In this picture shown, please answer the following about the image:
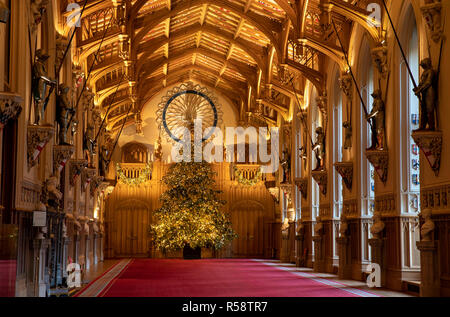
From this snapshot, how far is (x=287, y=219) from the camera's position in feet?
81.3

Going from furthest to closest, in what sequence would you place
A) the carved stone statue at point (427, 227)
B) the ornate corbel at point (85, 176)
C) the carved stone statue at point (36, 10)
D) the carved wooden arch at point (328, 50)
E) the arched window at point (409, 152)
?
the ornate corbel at point (85, 176), the carved wooden arch at point (328, 50), the arched window at point (409, 152), the carved stone statue at point (36, 10), the carved stone statue at point (427, 227)

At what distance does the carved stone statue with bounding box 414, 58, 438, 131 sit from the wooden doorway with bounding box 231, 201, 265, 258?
18818mm

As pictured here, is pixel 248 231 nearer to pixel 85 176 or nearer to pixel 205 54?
pixel 205 54

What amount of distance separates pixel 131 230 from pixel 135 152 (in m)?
4.00

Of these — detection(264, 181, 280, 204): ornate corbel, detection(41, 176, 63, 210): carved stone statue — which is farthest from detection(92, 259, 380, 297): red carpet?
detection(264, 181, 280, 204): ornate corbel

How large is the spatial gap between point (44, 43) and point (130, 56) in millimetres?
6262

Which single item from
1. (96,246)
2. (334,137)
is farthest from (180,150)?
(334,137)

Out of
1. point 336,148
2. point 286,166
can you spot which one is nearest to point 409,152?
point 336,148

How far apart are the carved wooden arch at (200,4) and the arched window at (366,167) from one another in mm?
4807

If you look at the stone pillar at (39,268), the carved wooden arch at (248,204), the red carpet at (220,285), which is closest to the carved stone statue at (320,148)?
the red carpet at (220,285)

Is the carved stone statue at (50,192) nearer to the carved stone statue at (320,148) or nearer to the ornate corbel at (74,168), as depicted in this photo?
the ornate corbel at (74,168)

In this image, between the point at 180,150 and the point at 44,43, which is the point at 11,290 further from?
the point at 180,150

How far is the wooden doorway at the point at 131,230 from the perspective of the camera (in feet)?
93.7

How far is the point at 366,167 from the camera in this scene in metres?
15.4
